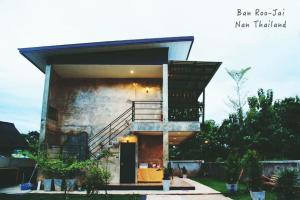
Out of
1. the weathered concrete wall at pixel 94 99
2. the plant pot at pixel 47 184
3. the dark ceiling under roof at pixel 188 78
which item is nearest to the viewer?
the plant pot at pixel 47 184

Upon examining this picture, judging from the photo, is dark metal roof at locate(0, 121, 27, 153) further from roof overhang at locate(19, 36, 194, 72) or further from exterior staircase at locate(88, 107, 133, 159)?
exterior staircase at locate(88, 107, 133, 159)

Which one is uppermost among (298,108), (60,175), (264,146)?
(298,108)

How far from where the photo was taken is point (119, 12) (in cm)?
1291

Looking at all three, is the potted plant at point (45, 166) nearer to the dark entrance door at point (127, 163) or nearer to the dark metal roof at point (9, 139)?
the dark entrance door at point (127, 163)

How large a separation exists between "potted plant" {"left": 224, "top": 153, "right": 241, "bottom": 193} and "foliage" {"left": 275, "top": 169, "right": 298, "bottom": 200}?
388cm

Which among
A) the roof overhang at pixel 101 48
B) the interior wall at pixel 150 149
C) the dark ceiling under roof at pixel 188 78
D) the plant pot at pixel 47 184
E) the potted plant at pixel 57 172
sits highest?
the roof overhang at pixel 101 48

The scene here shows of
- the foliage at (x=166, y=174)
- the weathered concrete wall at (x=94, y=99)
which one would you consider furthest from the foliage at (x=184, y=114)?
the foliage at (x=166, y=174)

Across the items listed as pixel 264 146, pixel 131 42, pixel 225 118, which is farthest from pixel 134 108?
pixel 225 118

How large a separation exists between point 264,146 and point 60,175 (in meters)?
15.1

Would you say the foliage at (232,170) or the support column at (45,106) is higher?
the support column at (45,106)

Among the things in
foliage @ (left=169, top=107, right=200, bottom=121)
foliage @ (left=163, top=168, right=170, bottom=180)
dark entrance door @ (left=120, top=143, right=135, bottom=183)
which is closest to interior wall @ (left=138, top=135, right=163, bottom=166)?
dark entrance door @ (left=120, top=143, right=135, bottom=183)

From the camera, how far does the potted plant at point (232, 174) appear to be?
12.2 metres

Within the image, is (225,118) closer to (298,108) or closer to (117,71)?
(298,108)

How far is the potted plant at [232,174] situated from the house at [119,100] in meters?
2.37
